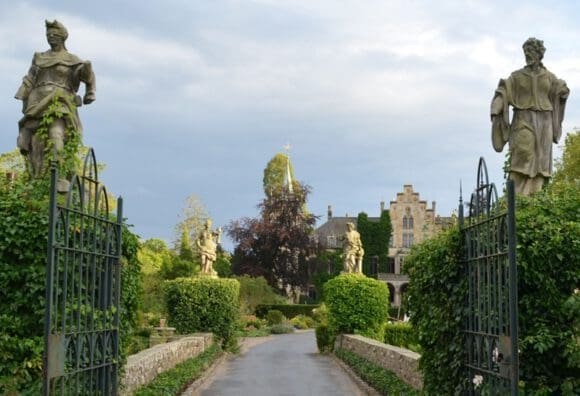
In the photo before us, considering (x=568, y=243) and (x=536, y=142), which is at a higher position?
(x=536, y=142)

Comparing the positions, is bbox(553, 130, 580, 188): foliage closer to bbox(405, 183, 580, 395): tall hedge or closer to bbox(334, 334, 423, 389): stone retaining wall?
bbox(334, 334, 423, 389): stone retaining wall

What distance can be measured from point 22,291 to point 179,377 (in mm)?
8106

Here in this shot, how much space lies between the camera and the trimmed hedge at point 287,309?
166 feet

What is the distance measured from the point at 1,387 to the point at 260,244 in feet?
165

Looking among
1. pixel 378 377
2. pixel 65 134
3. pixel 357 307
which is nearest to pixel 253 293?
pixel 357 307

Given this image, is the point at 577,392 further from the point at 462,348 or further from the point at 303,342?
the point at 303,342

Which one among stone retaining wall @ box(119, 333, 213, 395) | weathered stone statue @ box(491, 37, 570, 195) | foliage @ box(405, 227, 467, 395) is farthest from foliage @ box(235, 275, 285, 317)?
foliage @ box(405, 227, 467, 395)

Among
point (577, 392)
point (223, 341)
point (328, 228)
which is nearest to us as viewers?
point (577, 392)

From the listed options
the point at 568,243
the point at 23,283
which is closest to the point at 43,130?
the point at 23,283

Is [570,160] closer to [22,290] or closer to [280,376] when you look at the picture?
[280,376]

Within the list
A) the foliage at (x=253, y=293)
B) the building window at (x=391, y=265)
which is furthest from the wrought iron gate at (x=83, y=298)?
the building window at (x=391, y=265)

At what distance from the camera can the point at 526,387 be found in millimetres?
7281

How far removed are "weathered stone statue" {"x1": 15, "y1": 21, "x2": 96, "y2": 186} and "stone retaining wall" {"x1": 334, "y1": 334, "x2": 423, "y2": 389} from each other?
16.7 feet

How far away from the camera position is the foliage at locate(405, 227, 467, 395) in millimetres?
7902
